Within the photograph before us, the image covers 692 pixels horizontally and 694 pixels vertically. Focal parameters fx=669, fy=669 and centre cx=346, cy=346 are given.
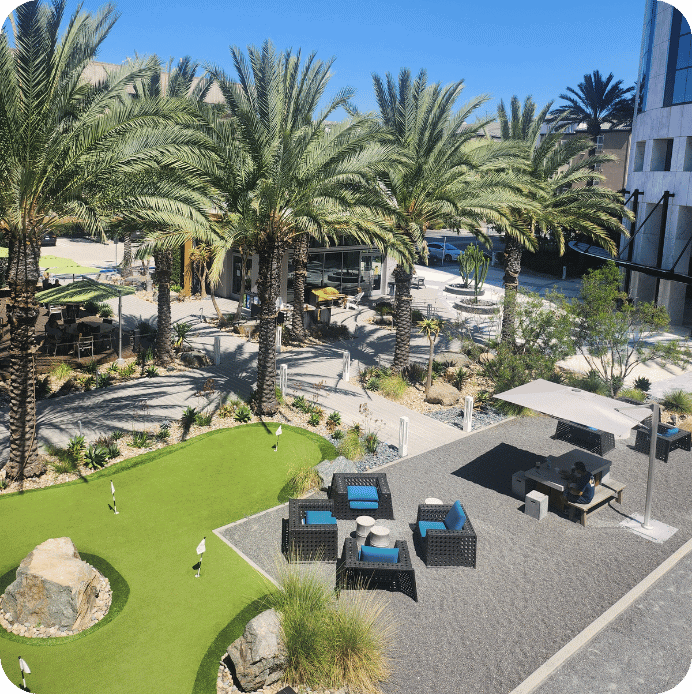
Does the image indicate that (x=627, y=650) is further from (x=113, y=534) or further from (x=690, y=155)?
(x=690, y=155)

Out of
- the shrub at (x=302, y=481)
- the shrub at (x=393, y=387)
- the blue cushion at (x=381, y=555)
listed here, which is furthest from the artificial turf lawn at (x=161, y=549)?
the shrub at (x=393, y=387)

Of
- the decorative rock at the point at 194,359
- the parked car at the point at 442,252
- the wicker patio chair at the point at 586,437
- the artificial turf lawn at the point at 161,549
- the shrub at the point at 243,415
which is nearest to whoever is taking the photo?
the artificial turf lawn at the point at 161,549

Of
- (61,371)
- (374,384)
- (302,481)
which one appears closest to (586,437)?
(374,384)

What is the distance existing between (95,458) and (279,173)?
25.2ft

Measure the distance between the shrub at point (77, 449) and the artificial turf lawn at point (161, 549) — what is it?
72cm

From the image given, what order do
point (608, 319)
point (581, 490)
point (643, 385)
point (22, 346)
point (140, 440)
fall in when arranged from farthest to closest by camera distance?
1. point (643, 385)
2. point (608, 319)
3. point (140, 440)
4. point (22, 346)
5. point (581, 490)

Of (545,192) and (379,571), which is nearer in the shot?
(379,571)

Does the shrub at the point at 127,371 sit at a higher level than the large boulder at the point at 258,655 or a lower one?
higher

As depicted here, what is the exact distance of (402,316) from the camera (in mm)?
20828

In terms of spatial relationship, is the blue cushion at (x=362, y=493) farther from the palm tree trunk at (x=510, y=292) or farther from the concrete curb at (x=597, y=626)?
the palm tree trunk at (x=510, y=292)

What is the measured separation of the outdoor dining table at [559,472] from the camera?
13516mm

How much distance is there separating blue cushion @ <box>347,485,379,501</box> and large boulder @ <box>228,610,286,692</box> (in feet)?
13.9

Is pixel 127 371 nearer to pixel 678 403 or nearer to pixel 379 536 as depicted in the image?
pixel 379 536

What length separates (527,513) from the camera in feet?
43.6
